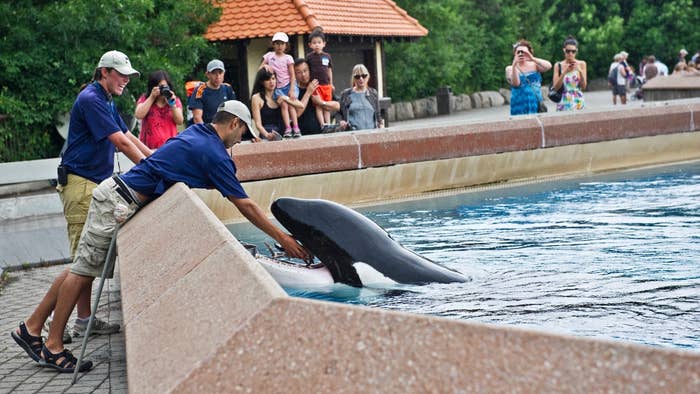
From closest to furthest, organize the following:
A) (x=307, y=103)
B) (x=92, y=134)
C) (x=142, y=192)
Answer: (x=142, y=192)
(x=92, y=134)
(x=307, y=103)

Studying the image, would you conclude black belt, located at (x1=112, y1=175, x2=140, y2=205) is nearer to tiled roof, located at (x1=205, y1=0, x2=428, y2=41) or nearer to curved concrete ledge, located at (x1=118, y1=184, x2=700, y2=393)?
curved concrete ledge, located at (x1=118, y1=184, x2=700, y2=393)

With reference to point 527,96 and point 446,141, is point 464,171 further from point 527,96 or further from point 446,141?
point 527,96

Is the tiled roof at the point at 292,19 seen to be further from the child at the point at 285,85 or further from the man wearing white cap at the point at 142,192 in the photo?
the man wearing white cap at the point at 142,192

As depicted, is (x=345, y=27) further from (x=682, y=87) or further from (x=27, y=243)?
(x=27, y=243)

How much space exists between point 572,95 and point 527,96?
0.79m

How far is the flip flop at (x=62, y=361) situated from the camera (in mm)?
6105

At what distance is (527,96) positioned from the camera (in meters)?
14.8

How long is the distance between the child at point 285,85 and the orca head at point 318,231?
5.71m

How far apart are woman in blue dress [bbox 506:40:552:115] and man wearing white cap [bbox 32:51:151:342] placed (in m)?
7.78

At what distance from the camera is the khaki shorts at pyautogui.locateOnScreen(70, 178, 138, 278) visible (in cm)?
621

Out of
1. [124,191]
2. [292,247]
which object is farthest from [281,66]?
[124,191]

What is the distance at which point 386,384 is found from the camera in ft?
9.11

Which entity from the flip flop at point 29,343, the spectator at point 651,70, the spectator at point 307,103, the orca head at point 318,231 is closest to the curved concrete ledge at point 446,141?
the spectator at point 307,103

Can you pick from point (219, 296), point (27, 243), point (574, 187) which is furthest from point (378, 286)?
point (574, 187)
